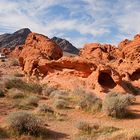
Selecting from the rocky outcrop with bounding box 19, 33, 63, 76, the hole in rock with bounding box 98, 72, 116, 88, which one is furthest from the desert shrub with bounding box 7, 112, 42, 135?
the rocky outcrop with bounding box 19, 33, 63, 76

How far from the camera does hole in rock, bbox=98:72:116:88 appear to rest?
75.3ft

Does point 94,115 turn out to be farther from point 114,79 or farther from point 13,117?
point 114,79

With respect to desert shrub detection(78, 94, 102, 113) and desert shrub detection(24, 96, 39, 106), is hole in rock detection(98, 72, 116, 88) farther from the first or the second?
desert shrub detection(24, 96, 39, 106)

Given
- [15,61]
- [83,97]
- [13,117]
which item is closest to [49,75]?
[83,97]

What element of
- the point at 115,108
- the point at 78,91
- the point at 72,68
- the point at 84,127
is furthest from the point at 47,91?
the point at 84,127

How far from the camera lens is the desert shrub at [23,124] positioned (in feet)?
38.9

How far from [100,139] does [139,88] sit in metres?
15.9

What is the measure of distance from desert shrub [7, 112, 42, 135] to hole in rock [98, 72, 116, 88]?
11171 mm

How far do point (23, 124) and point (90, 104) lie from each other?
18.7 feet

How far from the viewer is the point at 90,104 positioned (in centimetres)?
1708

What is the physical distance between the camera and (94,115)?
1590 centimetres

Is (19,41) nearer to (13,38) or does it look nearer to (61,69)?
(13,38)

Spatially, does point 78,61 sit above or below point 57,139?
above

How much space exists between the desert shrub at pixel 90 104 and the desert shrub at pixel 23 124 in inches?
193
